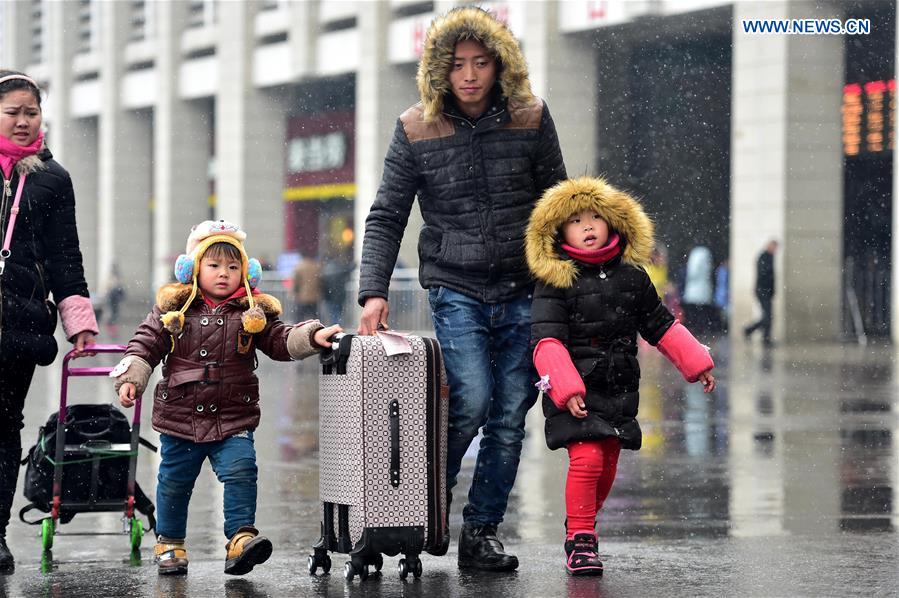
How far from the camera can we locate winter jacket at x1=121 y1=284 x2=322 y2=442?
5824 millimetres

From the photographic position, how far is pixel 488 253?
19.5 feet

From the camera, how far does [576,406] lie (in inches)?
223

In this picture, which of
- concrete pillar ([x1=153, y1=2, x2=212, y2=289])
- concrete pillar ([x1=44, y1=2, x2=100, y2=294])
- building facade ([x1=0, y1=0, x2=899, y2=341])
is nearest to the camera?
building facade ([x1=0, y1=0, x2=899, y2=341])

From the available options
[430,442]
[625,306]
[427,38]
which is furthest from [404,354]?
[427,38]

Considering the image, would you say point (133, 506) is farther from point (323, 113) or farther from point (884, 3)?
point (323, 113)

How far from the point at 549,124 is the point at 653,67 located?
2723cm

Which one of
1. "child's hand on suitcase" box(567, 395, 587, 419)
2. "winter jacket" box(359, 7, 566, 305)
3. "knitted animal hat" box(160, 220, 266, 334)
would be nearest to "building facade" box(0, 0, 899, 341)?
"knitted animal hat" box(160, 220, 266, 334)

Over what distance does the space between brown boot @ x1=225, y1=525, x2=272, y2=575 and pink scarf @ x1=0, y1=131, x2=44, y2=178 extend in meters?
1.72

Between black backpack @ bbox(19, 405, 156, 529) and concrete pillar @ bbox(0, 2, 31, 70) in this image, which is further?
concrete pillar @ bbox(0, 2, 31, 70)

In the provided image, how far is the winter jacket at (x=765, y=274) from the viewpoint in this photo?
25.2 meters

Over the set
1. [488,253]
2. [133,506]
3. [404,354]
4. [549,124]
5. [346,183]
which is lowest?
[133,506]

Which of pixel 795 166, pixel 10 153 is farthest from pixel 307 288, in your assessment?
pixel 10 153

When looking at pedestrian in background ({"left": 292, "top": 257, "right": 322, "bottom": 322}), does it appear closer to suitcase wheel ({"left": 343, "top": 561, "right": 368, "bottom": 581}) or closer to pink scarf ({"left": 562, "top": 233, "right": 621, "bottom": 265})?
pink scarf ({"left": 562, "top": 233, "right": 621, "bottom": 265})

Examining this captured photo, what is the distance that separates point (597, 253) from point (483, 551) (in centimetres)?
116
